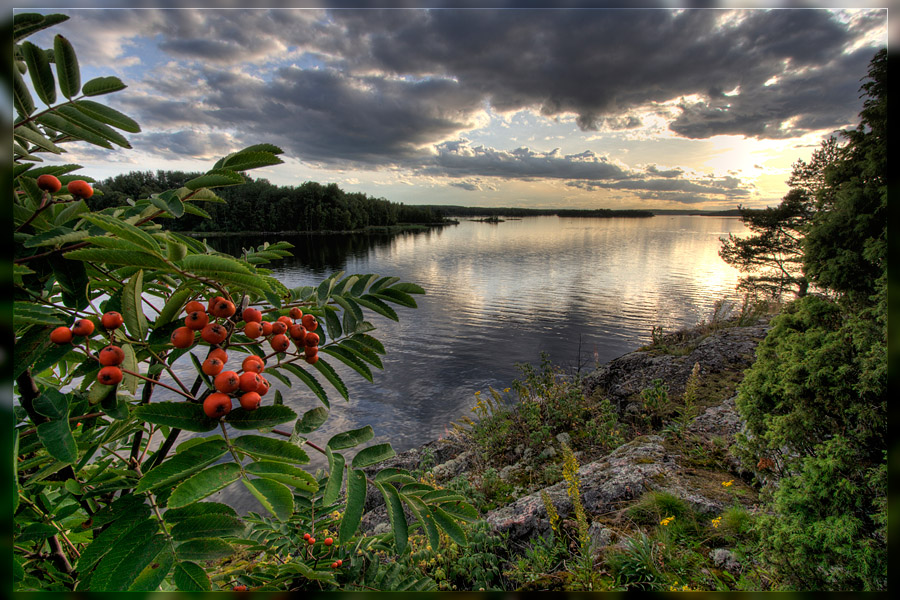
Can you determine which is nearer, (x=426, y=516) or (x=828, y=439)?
(x=426, y=516)

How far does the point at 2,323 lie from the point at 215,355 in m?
0.35

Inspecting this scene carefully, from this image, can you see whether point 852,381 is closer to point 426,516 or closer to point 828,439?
point 828,439

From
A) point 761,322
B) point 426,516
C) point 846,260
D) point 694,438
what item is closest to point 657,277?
point 761,322

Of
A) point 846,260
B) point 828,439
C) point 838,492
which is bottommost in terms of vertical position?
point 838,492

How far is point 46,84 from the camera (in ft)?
3.06

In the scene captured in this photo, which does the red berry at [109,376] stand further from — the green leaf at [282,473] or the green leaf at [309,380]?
the green leaf at [309,380]

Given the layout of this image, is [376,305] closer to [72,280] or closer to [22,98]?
[72,280]

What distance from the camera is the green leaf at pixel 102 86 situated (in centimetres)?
98

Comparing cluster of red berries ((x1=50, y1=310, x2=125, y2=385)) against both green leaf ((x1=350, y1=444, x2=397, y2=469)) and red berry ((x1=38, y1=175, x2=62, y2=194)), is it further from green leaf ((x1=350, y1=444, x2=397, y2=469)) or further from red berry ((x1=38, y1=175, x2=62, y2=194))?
green leaf ((x1=350, y1=444, x2=397, y2=469))

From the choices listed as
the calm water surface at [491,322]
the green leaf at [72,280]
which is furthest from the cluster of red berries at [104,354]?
the calm water surface at [491,322]

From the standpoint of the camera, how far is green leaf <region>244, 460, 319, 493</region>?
0.73 metres

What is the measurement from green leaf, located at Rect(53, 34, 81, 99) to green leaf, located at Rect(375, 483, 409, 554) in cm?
134

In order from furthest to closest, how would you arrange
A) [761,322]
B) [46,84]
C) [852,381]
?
[761,322], [852,381], [46,84]

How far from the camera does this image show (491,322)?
1520cm
